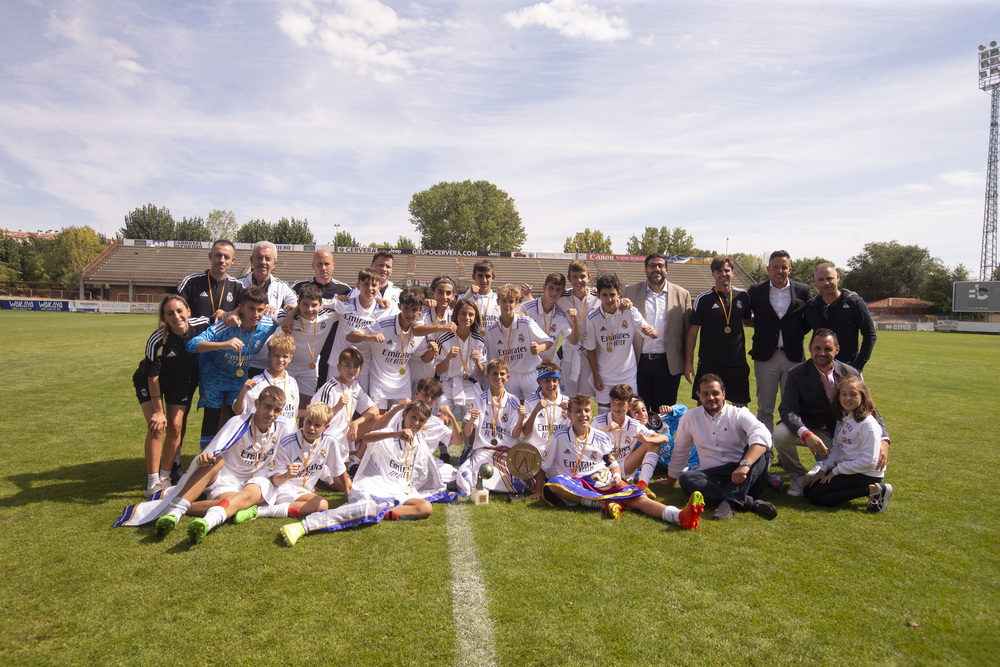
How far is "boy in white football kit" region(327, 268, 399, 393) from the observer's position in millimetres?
5902

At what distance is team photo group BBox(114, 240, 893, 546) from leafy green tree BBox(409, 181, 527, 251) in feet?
224

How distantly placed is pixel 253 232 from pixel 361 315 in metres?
72.5

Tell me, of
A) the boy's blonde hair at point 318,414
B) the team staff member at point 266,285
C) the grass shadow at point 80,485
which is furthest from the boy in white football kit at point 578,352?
the grass shadow at point 80,485

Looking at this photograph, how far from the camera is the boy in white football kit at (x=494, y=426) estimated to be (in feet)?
17.6

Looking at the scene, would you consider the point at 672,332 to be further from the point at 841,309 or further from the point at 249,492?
the point at 249,492

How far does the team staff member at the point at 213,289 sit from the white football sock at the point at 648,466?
4.39m

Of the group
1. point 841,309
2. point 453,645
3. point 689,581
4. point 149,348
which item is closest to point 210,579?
point 453,645

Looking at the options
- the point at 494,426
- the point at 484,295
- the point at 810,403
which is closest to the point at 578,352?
the point at 484,295

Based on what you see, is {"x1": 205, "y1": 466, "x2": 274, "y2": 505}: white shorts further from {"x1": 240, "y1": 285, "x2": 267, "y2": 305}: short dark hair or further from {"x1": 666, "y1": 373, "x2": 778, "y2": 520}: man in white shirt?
{"x1": 666, "y1": 373, "x2": 778, "y2": 520}: man in white shirt

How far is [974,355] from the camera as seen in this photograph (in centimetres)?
2002

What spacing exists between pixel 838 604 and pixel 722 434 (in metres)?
1.88

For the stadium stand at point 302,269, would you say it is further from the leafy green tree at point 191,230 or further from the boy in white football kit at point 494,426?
the boy in white football kit at point 494,426

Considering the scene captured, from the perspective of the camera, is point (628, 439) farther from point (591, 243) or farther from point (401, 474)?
point (591, 243)

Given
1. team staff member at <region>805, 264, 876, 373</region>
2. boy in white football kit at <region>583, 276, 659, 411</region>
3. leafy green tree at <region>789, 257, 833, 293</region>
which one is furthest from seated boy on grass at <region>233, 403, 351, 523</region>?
leafy green tree at <region>789, 257, 833, 293</region>
